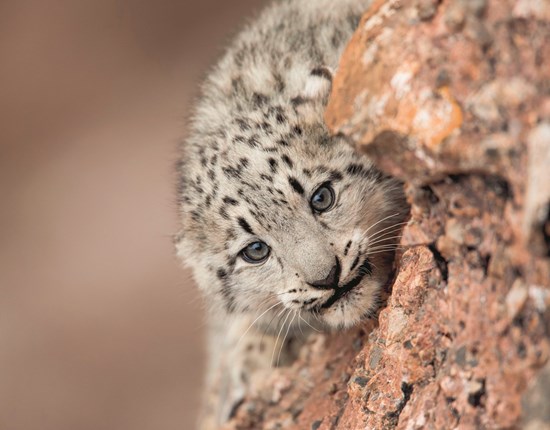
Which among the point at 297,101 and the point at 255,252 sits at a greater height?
the point at 297,101

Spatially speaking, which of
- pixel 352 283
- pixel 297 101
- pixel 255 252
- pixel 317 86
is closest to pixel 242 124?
pixel 297 101

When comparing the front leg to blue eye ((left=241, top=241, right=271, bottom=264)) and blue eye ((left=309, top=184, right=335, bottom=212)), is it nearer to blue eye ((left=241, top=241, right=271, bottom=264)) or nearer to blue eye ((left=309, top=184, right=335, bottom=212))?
blue eye ((left=241, top=241, right=271, bottom=264))

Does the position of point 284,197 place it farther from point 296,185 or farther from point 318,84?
point 318,84

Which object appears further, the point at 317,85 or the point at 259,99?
the point at 259,99

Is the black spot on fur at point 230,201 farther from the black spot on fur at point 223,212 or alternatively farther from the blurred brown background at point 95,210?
the blurred brown background at point 95,210

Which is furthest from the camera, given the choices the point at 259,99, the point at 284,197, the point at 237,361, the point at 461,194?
the point at 237,361

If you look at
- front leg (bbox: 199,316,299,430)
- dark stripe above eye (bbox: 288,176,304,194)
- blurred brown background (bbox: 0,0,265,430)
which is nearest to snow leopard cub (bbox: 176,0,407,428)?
dark stripe above eye (bbox: 288,176,304,194)
